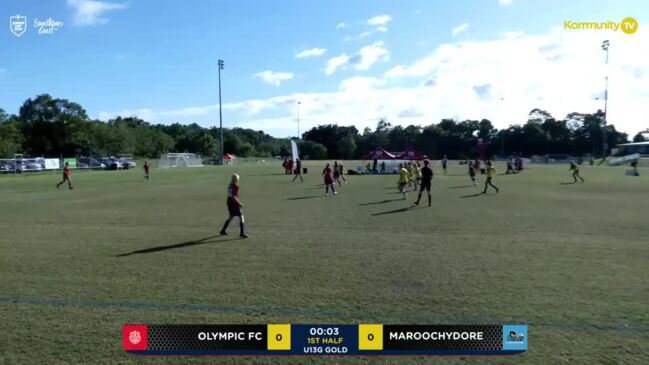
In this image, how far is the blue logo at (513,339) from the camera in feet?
14.3

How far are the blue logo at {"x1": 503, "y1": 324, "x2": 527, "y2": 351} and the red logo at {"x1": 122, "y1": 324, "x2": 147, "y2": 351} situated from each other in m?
3.71

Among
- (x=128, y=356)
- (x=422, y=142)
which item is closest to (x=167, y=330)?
(x=128, y=356)

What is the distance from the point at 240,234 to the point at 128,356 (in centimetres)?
640

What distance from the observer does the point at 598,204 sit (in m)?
17.1

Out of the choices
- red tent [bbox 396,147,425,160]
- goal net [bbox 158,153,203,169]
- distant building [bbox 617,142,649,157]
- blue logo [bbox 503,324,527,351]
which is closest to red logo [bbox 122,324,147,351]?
blue logo [bbox 503,324,527,351]

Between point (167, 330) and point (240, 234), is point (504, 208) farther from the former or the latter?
point (167, 330)

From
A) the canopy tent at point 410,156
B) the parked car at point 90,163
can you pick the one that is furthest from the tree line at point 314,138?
the canopy tent at point 410,156

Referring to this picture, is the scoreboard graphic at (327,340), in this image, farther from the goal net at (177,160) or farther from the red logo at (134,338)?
the goal net at (177,160)

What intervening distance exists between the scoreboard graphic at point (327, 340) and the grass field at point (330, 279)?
162mm

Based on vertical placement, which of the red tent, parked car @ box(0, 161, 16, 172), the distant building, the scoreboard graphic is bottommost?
the scoreboard graphic

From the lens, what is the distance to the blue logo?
436cm

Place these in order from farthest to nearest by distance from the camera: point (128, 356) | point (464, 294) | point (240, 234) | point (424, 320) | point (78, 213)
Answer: point (78, 213) → point (240, 234) → point (464, 294) → point (424, 320) → point (128, 356)

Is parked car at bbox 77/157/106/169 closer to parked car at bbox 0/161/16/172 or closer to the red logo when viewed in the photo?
parked car at bbox 0/161/16/172

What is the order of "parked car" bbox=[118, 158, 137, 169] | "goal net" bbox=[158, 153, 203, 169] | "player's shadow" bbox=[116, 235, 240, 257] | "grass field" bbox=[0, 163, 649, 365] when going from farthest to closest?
"goal net" bbox=[158, 153, 203, 169]
"parked car" bbox=[118, 158, 137, 169]
"player's shadow" bbox=[116, 235, 240, 257]
"grass field" bbox=[0, 163, 649, 365]
